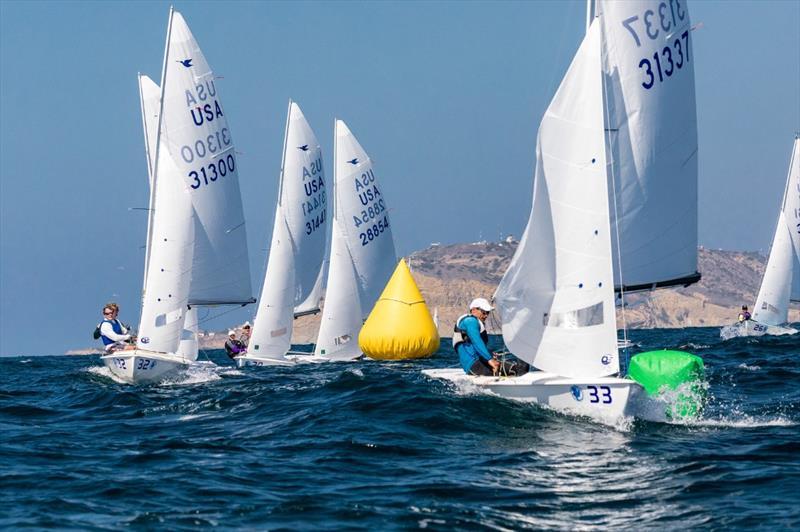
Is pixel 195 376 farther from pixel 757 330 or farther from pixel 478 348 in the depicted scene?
pixel 757 330

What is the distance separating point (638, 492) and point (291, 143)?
78.6 ft

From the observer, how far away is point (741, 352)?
28500 millimetres

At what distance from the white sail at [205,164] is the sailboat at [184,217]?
0.9 inches

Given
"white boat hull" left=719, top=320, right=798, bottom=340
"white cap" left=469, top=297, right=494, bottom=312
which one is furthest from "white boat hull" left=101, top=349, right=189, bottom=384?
"white boat hull" left=719, top=320, right=798, bottom=340

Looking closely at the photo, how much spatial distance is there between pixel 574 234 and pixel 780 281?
31.0m

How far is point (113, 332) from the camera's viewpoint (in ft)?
68.0

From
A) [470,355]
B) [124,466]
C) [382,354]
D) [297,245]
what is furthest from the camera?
[297,245]

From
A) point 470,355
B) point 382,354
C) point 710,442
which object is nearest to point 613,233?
point 470,355

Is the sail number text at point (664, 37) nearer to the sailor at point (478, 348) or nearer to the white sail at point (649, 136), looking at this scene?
the white sail at point (649, 136)

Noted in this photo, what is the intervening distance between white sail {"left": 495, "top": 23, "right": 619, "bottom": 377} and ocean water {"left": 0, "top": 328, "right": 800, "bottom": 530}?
35.4 inches

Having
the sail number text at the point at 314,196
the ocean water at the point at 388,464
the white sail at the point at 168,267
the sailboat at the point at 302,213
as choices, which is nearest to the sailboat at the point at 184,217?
the white sail at the point at 168,267

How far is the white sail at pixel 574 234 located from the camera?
1324cm

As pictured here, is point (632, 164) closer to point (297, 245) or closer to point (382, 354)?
point (382, 354)

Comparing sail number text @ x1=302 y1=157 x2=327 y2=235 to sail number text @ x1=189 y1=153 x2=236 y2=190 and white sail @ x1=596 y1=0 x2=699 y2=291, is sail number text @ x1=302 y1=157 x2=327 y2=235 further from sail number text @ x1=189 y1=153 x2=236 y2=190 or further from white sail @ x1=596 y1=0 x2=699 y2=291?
white sail @ x1=596 y1=0 x2=699 y2=291
